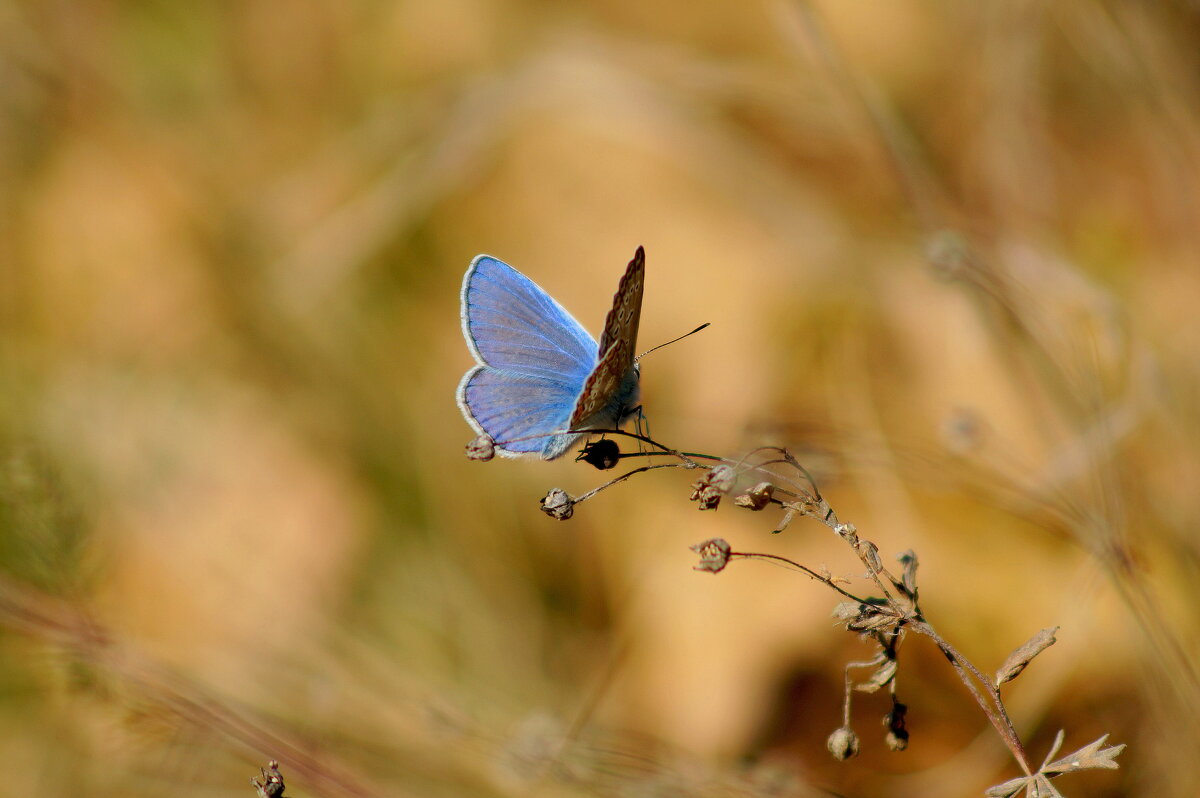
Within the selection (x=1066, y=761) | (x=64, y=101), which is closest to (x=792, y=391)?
(x=1066, y=761)

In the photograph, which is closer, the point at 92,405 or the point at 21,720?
the point at 21,720

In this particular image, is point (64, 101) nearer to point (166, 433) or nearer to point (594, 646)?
point (166, 433)

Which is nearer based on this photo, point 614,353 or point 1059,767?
point 1059,767

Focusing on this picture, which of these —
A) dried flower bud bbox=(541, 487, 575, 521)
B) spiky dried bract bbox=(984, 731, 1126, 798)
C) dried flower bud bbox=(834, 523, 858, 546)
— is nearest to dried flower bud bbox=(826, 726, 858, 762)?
spiky dried bract bbox=(984, 731, 1126, 798)

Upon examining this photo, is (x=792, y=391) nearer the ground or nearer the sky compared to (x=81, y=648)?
nearer the sky

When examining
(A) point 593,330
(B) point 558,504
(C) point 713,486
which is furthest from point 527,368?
(A) point 593,330

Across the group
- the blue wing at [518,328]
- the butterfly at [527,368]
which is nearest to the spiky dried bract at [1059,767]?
the butterfly at [527,368]

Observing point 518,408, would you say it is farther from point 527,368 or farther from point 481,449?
point 481,449
